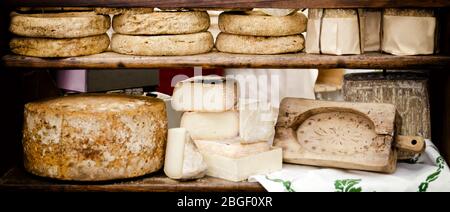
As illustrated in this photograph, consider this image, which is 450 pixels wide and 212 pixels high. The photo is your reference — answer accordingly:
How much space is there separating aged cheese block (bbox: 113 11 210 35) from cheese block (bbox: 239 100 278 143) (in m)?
0.38

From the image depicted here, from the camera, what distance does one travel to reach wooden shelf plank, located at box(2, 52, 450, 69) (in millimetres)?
2561

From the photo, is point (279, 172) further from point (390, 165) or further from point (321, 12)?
point (321, 12)

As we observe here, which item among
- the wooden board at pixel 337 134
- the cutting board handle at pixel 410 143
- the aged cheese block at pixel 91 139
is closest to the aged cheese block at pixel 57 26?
the aged cheese block at pixel 91 139

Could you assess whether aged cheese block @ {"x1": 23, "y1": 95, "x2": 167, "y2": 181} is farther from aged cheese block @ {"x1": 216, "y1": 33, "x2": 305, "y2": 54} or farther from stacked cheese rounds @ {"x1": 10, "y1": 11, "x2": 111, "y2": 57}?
aged cheese block @ {"x1": 216, "y1": 33, "x2": 305, "y2": 54}

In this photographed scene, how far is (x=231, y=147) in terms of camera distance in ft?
8.43

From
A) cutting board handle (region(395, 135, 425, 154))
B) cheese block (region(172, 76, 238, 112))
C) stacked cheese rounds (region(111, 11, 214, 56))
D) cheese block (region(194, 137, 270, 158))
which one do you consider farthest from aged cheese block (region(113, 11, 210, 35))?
cutting board handle (region(395, 135, 425, 154))

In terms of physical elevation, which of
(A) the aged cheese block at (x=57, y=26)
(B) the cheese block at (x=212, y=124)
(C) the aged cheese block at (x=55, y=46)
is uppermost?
(A) the aged cheese block at (x=57, y=26)

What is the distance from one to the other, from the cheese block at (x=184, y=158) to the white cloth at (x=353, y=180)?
214 millimetres

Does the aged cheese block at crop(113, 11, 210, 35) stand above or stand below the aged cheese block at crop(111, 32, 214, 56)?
above

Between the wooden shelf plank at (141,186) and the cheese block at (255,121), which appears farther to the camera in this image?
the cheese block at (255,121)

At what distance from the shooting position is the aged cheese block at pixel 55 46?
2568 millimetres

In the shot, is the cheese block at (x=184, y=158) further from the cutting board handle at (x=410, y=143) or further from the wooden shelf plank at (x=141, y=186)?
the cutting board handle at (x=410, y=143)

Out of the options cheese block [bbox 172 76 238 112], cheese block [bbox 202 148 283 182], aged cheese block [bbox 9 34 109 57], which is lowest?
cheese block [bbox 202 148 283 182]

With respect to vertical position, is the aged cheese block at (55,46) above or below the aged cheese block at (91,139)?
above
